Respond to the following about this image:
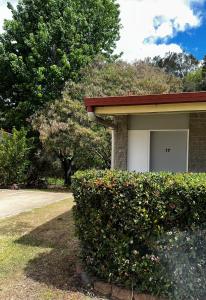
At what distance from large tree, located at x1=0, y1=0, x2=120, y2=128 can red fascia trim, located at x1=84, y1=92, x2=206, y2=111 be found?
12212 millimetres

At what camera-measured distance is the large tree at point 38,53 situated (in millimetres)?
20109

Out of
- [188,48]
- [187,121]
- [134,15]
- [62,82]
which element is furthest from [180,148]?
[188,48]

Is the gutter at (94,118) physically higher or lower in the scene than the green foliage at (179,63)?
lower

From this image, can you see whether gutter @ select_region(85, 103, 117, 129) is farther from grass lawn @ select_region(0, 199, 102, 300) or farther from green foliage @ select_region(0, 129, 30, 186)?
green foliage @ select_region(0, 129, 30, 186)

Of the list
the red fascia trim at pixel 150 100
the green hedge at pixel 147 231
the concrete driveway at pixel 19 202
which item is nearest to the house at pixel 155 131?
the red fascia trim at pixel 150 100

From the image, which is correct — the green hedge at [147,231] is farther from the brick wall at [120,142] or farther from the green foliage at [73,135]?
the green foliage at [73,135]

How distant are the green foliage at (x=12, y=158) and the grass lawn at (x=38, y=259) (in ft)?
26.1

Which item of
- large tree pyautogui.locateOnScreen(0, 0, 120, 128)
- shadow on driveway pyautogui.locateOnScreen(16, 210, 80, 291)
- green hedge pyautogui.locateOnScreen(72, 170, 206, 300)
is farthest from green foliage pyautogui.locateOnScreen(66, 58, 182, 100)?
green hedge pyautogui.locateOnScreen(72, 170, 206, 300)

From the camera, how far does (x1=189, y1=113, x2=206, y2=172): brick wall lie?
8.27 metres

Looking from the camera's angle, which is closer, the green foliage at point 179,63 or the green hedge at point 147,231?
the green hedge at point 147,231

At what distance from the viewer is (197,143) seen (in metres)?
8.33

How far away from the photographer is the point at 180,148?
29.1 ft

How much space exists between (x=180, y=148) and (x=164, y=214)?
4714 mm

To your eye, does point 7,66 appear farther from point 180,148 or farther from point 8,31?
point 180,148
